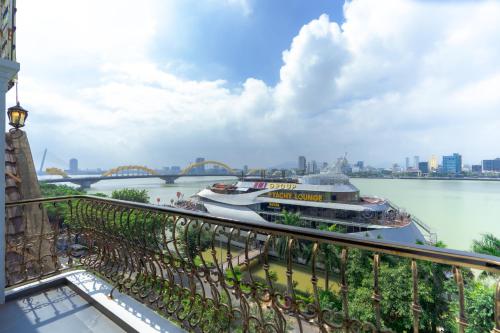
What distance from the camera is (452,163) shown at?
6844 centimetres

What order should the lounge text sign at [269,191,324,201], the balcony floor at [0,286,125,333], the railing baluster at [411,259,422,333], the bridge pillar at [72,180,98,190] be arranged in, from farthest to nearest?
the bridge pillar at [72,180,98,190] < the lounge text sign at [269,191,324,201] < the balcony floor at [0,286,125,333] < the railing baluster at [411,259,422,333]

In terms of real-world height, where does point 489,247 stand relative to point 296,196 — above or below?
below

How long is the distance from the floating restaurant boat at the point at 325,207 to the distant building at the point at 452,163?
66885mm

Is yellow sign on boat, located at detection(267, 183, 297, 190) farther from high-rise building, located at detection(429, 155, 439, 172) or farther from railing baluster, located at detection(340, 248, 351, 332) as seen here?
high-rise building, located at detection(429, 155, 439, 172)

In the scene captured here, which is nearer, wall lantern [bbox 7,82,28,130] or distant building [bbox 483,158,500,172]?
wall lantern [bbox 7,82,28,130]

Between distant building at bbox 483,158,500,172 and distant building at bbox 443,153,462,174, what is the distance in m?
5.08

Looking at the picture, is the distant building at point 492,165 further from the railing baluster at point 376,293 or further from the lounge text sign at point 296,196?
the railing baluster at point 376,293

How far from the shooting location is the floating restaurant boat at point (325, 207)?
1377 centimetres

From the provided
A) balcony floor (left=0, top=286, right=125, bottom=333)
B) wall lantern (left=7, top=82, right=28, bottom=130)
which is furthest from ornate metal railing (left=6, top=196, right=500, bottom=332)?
wall lantern (left=7, top=82, right=28, bottom=130)

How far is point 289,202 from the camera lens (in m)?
16.9

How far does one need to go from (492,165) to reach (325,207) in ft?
237

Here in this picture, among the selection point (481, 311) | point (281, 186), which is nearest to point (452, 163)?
point (281, 186)

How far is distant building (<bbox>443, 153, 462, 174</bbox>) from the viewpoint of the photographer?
66625 mm

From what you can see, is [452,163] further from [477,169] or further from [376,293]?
[376,293]
